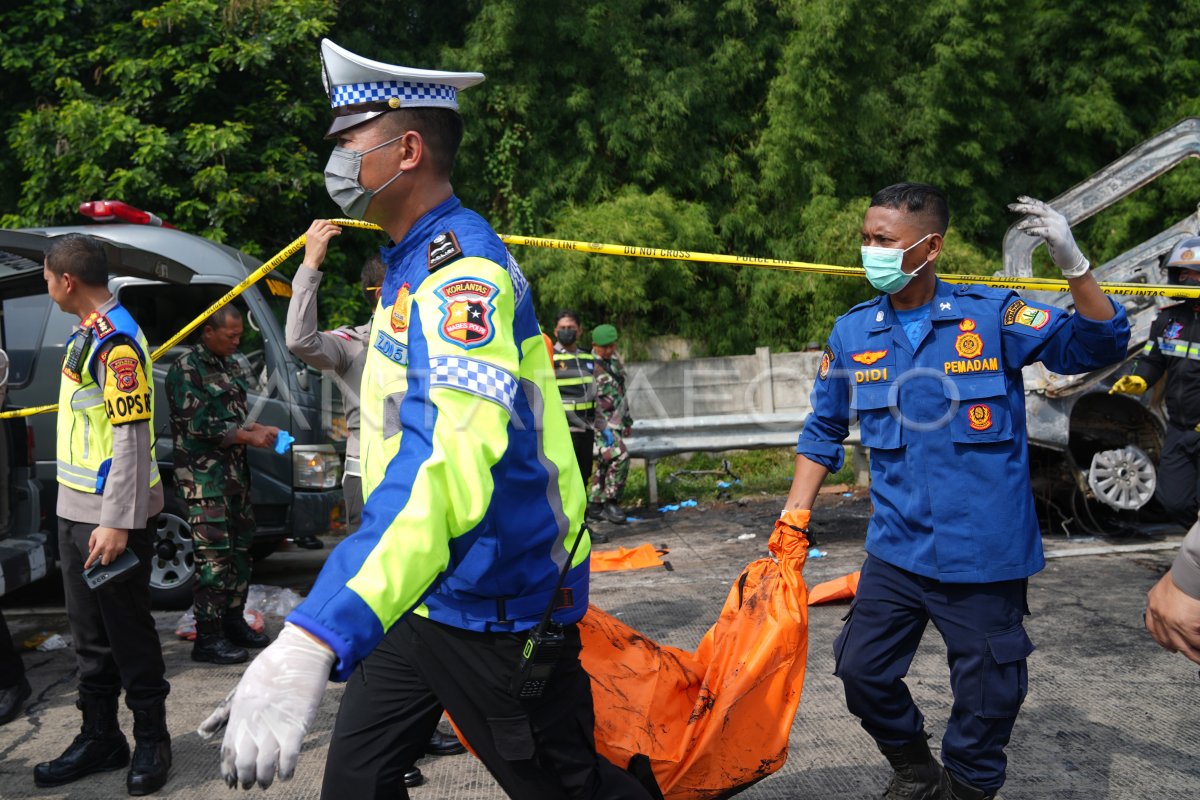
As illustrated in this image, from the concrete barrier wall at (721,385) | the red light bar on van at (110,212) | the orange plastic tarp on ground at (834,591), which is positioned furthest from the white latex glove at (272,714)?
the concrete barrier wall at (721,385)

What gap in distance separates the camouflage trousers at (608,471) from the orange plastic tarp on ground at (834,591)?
3.87 meters

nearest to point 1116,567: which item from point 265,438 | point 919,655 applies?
point 919,655

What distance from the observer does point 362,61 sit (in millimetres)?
2252

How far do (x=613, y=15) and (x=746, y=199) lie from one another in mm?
3460

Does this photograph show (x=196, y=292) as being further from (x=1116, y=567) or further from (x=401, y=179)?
(x=1116, y=567)

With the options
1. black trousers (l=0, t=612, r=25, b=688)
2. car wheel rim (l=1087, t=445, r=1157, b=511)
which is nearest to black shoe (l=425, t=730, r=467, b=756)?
black trousers (l=0, t=612, r=25, b=688)

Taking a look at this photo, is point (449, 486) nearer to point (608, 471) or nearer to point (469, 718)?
point (469, 718)

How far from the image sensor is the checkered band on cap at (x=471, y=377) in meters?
1.87

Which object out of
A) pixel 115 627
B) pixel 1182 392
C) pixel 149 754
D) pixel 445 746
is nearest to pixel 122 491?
pixel 115 627

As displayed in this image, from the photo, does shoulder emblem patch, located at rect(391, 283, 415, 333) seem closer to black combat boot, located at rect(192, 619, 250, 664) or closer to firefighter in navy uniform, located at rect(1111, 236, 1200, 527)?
black combat boot, located at rect(192, 619, 250, 664)

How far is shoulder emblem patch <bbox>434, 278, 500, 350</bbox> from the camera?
1909mm

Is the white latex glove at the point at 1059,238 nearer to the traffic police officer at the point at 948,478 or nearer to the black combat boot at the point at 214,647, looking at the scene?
the traffic police officer at the point at 948,478

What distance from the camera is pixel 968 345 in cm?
337

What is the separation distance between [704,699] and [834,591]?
3390mm
